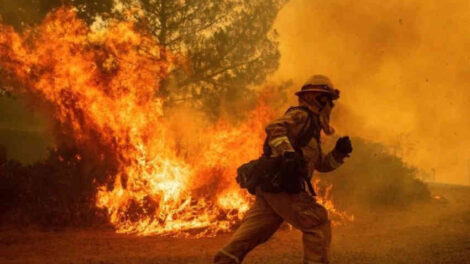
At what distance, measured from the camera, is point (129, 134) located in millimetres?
9484

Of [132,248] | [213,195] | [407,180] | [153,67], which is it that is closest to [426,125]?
[407,180]

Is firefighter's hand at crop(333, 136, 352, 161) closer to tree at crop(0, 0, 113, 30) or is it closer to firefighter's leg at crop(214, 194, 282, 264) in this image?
firefighter's leg at crop(214, 194, 282, 264)

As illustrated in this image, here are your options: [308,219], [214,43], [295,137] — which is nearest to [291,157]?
[295,137]

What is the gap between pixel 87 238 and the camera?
8.10 meters

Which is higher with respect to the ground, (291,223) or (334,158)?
(334,158)

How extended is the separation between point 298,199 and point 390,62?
28.2ft

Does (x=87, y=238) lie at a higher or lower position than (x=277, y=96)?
lower

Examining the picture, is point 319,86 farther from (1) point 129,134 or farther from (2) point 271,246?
(1) point 129,134

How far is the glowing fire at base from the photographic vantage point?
363 inches

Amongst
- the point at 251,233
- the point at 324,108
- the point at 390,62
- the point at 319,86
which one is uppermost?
the point at 390,62

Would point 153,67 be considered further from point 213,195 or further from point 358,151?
point 358,151

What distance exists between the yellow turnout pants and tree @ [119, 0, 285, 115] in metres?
7.98

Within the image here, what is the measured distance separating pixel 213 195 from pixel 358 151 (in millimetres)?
5516

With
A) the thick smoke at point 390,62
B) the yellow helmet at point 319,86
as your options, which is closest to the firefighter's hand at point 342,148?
the yellow helmet at point 319,86
